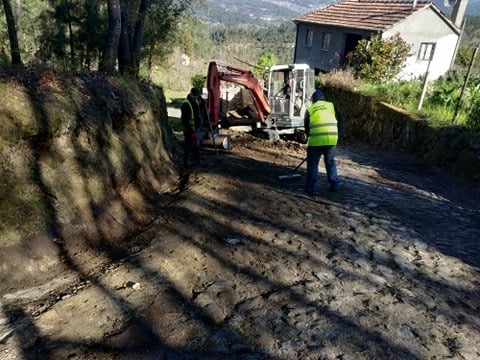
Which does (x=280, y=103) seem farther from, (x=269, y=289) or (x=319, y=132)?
(x=269, y=289)

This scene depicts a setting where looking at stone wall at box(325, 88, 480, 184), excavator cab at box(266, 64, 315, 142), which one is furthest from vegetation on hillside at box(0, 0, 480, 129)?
excavator cab at box(266, 64, 315, 142)

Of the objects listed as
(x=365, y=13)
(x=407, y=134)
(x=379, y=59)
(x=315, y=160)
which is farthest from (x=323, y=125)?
(x=365, y=13)

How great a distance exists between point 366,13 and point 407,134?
16.3m

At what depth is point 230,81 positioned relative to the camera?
12.1m

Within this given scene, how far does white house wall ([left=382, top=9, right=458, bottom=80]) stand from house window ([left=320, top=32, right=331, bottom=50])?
5.03 m

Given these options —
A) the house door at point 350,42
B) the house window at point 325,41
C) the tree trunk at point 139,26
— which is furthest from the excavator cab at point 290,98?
the house window at point 325,41

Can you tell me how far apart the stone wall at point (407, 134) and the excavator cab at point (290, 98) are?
2671 mm

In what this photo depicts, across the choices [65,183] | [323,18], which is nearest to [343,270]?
[65,183]

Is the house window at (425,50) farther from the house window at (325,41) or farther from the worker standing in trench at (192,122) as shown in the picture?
the worker standing in trench at (192,122)

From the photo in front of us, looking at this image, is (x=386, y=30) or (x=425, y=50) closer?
(x=386, y=30)

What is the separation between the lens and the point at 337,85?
17.3m

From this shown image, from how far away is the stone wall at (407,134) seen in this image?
30.8 ft

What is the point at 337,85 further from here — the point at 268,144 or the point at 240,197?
the point at 240,197

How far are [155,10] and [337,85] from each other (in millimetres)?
10621
